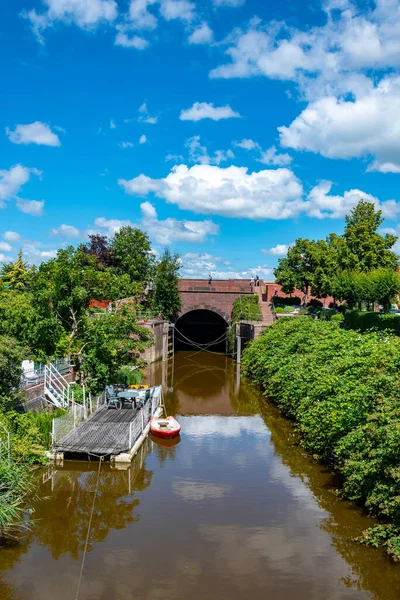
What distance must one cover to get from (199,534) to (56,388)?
9.78 meters

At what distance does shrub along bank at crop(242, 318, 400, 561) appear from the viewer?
11.0 m

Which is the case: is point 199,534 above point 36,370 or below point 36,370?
below

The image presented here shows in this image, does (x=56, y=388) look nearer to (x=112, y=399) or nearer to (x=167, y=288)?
(x=112, y=399)

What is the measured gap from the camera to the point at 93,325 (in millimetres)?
20672

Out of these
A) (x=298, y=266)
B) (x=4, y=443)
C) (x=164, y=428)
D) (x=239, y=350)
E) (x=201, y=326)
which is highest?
(x=298, y=266)

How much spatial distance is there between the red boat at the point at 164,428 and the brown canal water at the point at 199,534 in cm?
67

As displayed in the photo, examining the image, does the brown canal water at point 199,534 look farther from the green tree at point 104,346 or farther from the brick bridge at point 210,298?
the brick bridge at point 210,298

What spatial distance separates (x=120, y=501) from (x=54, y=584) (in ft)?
13.0

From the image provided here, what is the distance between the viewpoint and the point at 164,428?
19109 mm

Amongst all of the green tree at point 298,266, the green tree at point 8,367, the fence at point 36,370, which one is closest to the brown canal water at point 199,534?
the green tree at point 8,367

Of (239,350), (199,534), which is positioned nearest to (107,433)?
(199,534)

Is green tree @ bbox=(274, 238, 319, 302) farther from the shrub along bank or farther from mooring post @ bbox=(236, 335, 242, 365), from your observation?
the shrub along bank

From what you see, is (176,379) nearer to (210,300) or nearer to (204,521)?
(210,300)

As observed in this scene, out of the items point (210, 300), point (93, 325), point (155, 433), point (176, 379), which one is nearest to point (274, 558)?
point (155, 433)
